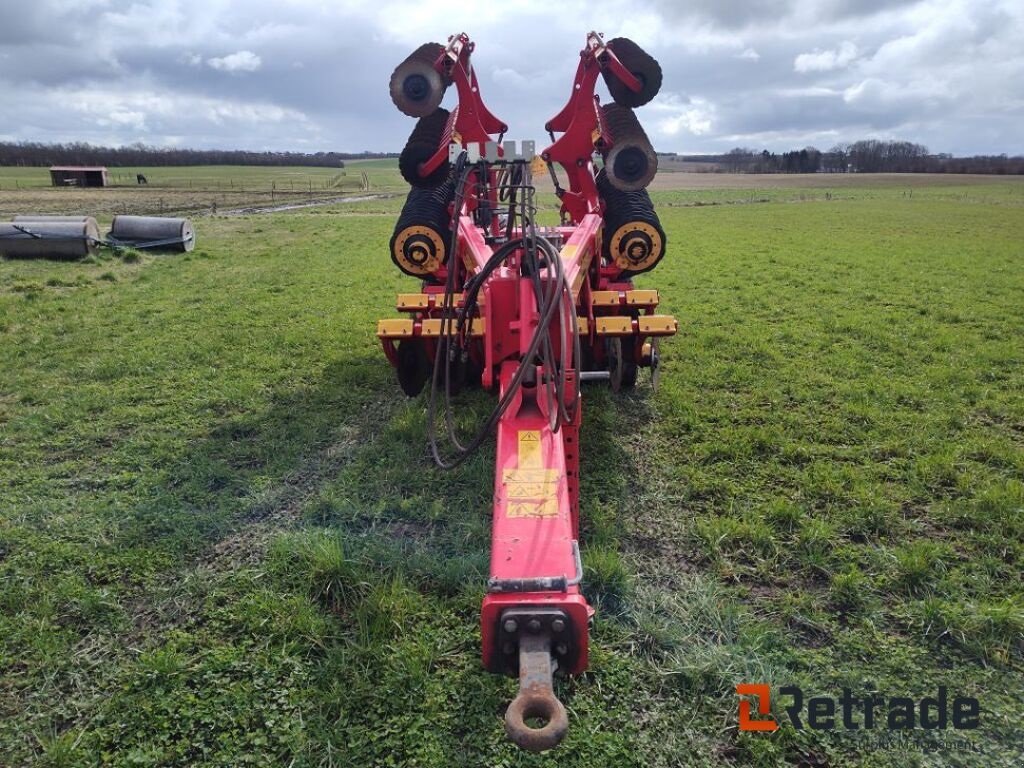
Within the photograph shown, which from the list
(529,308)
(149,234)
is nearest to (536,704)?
(529,308)

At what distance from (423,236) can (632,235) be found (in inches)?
71.4

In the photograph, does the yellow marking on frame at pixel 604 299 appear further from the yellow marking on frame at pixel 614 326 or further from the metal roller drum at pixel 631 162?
the metal roller drum at pixel 631 162

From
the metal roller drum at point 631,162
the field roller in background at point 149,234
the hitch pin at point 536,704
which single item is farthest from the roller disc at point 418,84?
the field roller in background at point 149,234

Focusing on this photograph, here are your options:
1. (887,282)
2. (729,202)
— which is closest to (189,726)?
(887,282)

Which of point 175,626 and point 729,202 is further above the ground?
point 729,202

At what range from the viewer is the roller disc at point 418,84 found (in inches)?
227

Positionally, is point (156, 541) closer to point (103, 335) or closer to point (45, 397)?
point (45, 397)

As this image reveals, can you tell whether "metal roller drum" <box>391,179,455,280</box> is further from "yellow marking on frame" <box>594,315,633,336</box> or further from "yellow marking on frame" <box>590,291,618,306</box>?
"yellow marking on frame" <box>594,315,633,336</box>

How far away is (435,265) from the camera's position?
605 cm

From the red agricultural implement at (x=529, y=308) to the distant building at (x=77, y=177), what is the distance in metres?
49.3

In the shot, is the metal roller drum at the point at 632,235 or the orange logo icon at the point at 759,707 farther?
the metal roller drum at the point at 632,235

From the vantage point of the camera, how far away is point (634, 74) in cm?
624

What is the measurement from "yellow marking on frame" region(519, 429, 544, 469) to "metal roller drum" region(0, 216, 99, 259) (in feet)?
41.4

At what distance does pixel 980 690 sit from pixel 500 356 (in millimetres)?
2660
